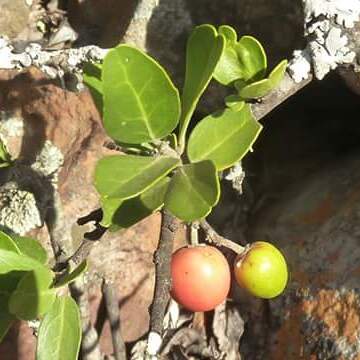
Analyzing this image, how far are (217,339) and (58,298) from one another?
73 cm

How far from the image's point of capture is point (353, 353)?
176 centimetres

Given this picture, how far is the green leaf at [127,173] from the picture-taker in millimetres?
1328

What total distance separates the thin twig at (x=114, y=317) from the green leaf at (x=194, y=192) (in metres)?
0.73

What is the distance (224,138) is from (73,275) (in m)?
0.37

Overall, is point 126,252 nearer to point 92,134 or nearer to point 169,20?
point 92,134

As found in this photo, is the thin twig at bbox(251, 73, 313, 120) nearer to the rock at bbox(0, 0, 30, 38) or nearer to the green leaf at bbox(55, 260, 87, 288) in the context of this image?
the green leaf at bbox(55, 260, 87, 288)

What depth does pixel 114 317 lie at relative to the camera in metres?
2.02

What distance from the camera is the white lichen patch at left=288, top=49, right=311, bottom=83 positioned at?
169cm

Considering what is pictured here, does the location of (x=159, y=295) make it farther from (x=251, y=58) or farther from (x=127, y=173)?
(x=251, y=58)

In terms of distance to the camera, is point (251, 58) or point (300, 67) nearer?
point (251, 58)

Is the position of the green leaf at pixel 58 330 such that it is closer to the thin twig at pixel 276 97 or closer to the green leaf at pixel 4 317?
the green leaf at pixel 4 317

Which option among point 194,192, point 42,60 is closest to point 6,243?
point 194,192

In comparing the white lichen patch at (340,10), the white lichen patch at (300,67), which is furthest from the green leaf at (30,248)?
the white lichen patch at (340,10)

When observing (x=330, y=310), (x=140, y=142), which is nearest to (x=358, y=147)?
(x=330, y=310)
